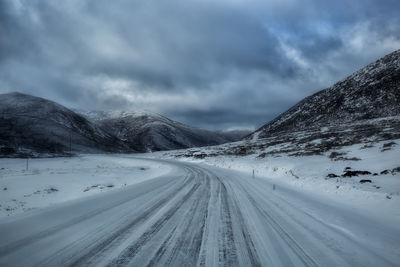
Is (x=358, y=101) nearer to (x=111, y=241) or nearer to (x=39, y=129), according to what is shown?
(x=111, y=241)

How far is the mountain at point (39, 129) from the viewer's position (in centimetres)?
7994

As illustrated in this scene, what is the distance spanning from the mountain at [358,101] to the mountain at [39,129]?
88.1m

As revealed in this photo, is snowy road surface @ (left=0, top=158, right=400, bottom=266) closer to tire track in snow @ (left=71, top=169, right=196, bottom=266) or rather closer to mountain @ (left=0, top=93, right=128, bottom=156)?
tire track in snow @ (left=71, top=169, right=196, bottom=266)

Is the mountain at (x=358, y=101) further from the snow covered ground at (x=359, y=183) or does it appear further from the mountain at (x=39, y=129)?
the mountain at (x=39, y=129)

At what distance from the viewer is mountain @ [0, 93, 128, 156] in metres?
79.9

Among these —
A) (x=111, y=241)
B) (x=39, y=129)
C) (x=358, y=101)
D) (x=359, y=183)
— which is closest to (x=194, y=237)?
(x=111, y=241)

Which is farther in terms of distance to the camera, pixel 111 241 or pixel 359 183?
pixel 359 183

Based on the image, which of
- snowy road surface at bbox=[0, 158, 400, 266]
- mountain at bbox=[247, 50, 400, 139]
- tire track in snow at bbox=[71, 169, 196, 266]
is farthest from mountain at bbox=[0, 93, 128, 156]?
mountain at bbox=[247, 50, 400, 139]

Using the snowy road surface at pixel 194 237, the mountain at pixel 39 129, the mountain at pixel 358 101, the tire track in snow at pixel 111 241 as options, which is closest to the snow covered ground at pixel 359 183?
the snowy road surface at pixel 194 237

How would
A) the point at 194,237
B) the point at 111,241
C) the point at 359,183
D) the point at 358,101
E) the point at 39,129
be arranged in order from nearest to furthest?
1. the point at 111,241
2. the point at 194,237
3. the point at 359,183
4. the point at 358,101
5. the point at 39,129

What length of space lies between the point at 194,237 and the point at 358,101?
100506 millimetres

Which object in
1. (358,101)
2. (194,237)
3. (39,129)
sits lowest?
(194,237)

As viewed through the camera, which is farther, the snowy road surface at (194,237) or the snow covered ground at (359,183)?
the snow covered ground at (359,183)

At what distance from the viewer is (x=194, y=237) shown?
4.80 metres
